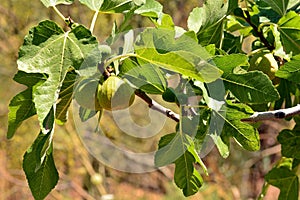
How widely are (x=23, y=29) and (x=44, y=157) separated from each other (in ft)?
9.13

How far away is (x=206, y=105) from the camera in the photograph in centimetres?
74

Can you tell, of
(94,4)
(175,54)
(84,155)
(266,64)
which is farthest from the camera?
(84,155)

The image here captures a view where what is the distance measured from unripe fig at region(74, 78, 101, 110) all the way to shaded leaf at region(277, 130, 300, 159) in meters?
0.39

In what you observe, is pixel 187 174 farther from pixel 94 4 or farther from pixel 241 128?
pixel 94 4

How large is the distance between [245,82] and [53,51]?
0.82 ft

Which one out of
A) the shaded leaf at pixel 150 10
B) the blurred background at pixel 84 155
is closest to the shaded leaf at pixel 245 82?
the shaded leaf at pixel 150 10

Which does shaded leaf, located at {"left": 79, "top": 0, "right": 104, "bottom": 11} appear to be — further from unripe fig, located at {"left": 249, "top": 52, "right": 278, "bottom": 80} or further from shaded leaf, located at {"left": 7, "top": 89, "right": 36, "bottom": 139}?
unripe fig, located at {"left": 249, "top": 52, "right": 278, "bottom": 80}

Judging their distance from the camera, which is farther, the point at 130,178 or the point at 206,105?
the point at 130,178

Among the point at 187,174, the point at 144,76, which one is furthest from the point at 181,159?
the point at 144,76

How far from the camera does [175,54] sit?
1.93 ft

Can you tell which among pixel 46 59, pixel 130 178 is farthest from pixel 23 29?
pixel 46 59

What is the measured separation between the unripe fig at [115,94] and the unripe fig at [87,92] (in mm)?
13

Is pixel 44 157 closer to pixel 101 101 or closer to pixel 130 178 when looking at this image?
pixel 101 101

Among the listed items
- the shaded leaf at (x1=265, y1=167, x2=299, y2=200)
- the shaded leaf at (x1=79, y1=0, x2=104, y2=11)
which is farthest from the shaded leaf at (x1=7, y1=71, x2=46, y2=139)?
the shaded leaf at (x1=265, y1=167, x2=299, y2=200)
